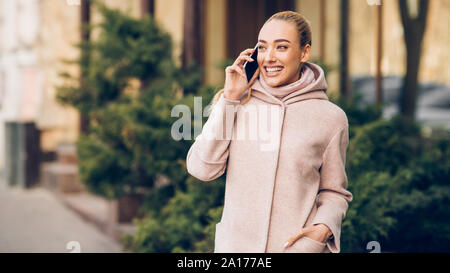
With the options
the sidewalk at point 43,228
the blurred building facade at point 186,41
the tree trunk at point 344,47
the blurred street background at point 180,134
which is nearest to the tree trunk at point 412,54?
the blurred street background at point 180,134

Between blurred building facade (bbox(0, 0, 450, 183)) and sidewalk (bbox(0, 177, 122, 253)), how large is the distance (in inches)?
62.6

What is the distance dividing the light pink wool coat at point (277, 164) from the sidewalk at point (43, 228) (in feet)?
13.6

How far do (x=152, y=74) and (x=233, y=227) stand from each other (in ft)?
14.5

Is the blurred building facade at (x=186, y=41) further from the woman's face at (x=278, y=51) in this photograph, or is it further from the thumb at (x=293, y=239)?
the thumb at (x=293, y=239)

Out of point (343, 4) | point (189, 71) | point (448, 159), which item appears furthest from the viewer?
point (343, 4)

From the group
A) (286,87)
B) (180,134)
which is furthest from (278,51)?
(180,134)

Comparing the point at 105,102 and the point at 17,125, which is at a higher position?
the point at 105,102

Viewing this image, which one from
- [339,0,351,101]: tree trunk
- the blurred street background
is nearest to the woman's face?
the blurred street background

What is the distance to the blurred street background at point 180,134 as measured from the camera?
14.4ft

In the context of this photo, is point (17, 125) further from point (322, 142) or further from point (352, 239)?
point (322, 142)

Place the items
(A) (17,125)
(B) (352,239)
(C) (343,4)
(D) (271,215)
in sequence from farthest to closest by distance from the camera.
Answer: (A) (17,125), (C) (343,4), (B) (352,239), (D) (271,215)

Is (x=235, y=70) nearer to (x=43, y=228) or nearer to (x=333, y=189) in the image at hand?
(x=333, y=189)
